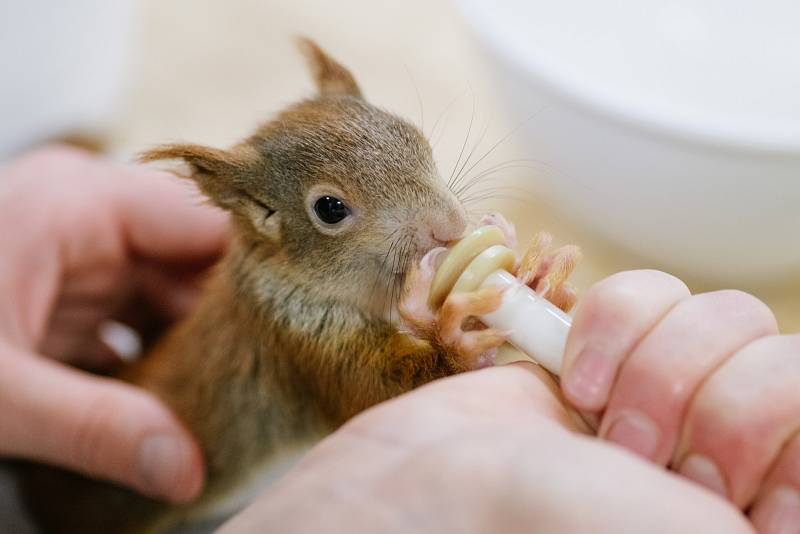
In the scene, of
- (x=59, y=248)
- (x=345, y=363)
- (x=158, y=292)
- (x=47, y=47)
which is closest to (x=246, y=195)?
(x=345, y=363)

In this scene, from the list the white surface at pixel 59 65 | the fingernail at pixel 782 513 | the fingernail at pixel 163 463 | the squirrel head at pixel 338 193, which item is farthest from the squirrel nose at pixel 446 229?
the white surface at pixel 59 65

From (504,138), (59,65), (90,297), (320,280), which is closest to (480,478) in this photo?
(320,280)

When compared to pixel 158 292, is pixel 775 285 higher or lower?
higher

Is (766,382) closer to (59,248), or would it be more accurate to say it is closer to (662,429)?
(662,429)

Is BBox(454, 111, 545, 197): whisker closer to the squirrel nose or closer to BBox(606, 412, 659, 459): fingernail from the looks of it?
the squirrel nose

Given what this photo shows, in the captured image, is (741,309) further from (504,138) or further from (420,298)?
(504,138)

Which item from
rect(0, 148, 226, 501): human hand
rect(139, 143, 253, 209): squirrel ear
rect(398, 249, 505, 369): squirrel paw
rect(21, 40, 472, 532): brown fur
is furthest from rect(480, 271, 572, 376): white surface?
rect(0, 148, 226, 501): human hand
